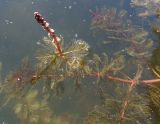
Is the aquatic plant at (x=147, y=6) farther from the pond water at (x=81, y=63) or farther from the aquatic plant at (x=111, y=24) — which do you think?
the aquatic plant at (x=111, y=24)

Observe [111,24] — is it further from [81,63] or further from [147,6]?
[81,63]

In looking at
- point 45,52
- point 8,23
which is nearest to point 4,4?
point 8,23

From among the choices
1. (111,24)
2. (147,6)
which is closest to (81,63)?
(111,24)

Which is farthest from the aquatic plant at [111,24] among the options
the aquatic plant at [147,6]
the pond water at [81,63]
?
the aquatic plant at [147,6]

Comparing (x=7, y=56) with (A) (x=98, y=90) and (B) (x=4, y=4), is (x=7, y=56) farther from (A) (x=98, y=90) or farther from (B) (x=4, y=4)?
(A) (x=98, y=90)

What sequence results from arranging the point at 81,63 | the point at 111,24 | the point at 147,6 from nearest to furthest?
the point at 81,63, the point at 111,24, the point at 147,6

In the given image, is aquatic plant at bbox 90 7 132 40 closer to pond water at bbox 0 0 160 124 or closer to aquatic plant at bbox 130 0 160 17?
pond water at bbox 0 0 160 124

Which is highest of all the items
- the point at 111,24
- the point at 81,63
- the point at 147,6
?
the point at 147,6

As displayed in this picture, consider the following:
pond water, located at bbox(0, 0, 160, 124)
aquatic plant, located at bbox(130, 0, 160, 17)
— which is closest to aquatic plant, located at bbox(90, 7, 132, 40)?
pond water, located at bbox(0, 0, 160, 124)
